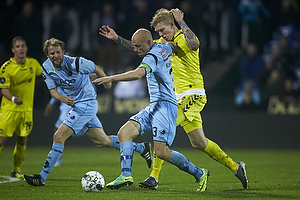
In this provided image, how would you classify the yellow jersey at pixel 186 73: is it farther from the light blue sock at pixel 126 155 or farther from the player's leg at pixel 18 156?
the player's leg at pixel 18 156

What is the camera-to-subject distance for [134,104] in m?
15.5

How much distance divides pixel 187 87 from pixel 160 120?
0.98 m

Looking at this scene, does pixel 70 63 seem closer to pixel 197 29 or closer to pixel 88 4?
pixel 197 29

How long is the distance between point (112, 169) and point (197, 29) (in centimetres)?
660

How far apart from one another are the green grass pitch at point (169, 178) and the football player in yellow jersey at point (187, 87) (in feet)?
1.11

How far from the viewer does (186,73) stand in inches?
311

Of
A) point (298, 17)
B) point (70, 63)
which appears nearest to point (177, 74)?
point (70, 63)

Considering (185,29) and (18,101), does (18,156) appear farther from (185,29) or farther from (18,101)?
(185,29)

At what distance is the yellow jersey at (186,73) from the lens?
7.79 metres

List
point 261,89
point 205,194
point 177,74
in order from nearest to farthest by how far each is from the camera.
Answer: point 205,194 → point 177,74 → point 261,89

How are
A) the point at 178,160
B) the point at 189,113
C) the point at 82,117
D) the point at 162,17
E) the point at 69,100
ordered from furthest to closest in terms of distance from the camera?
the point at 82,117 → the point at 69,100 → the point at 189,113 → the point at 162,17 → the point at 178,160

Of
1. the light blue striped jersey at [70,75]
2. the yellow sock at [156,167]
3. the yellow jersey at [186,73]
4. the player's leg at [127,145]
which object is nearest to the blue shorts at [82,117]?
the light blue striped jersey at [70,75]

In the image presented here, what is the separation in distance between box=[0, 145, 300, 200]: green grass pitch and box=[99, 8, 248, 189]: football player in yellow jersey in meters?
0.34

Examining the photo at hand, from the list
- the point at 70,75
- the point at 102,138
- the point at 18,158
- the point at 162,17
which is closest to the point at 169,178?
the point at 102,138
